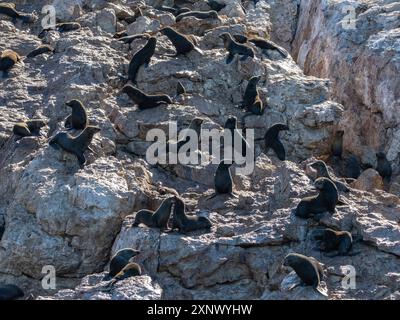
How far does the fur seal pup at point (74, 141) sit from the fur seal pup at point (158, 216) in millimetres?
2686

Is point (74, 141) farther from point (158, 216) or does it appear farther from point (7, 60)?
point (7, 60)

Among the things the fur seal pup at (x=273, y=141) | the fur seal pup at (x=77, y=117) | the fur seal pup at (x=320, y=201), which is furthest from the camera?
the fur seal pup at (x=273, y=141)

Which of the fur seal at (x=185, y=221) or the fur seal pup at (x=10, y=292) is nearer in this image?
the fur seal pup at (x=10, y=292)

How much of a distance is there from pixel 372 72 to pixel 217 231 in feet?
37.4

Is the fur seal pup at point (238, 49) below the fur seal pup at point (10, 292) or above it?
above

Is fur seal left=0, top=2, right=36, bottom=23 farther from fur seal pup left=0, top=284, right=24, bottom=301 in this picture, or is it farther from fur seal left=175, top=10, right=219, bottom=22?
fur seal pup left=0, top=284, right=24, bottom=301

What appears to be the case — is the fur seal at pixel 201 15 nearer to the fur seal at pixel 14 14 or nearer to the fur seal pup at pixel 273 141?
the fur seal at pixel 14 14

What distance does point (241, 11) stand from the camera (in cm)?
3127

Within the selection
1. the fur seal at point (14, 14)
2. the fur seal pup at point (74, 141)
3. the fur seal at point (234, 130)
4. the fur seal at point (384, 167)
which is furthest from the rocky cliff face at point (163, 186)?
the fur seal at point (384, 167)

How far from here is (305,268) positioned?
609 inches

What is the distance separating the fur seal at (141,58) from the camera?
24.4 m

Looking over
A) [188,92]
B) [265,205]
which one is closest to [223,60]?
[188,92]

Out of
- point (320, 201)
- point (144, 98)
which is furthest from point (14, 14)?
point (320, 201)

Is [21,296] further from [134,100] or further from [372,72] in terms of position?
[372,72]
